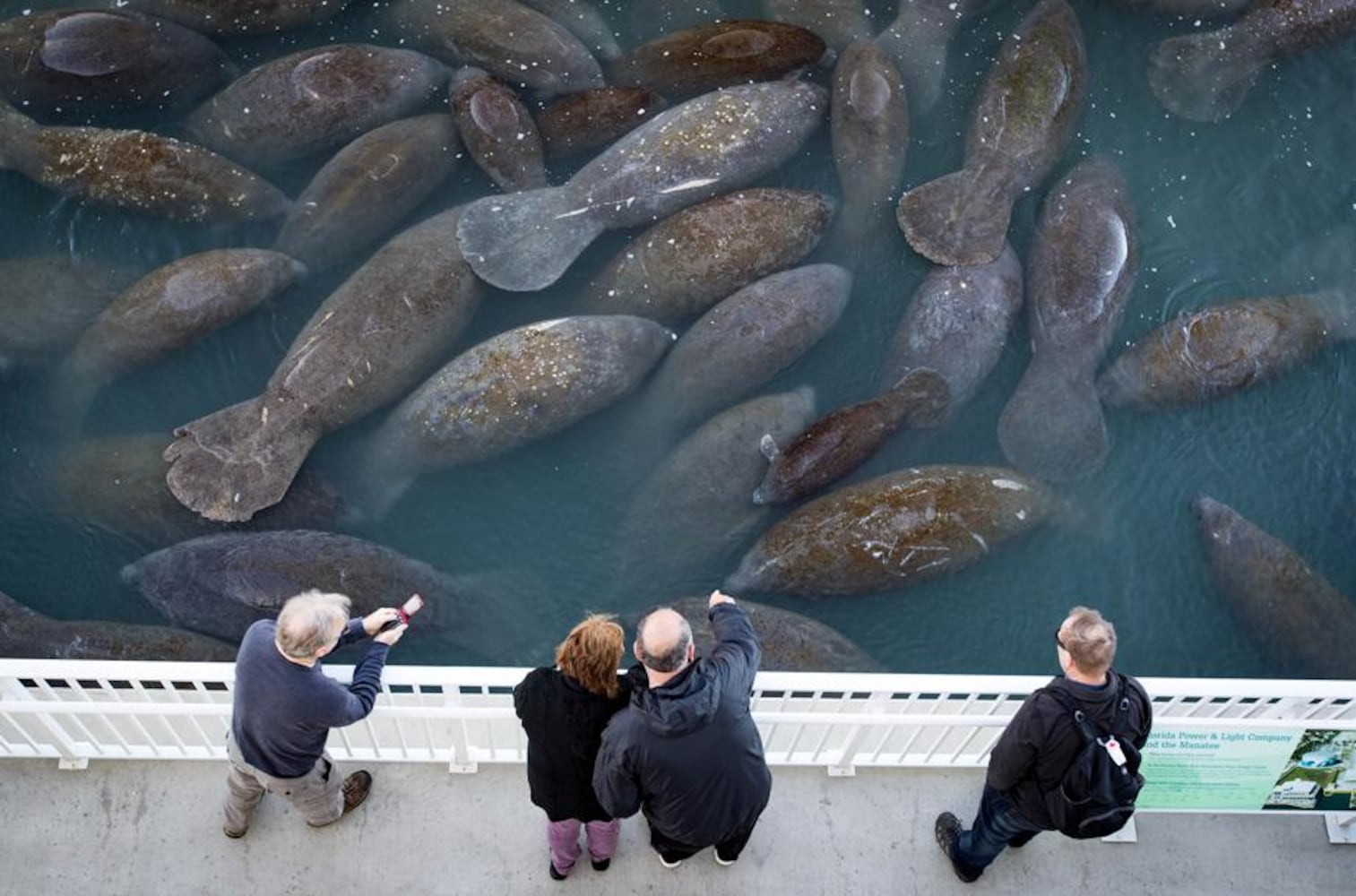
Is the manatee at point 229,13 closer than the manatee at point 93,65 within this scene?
No

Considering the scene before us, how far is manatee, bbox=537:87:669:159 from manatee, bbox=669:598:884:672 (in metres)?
3.01

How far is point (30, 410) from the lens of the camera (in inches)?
255

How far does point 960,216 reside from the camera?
6.98 meters

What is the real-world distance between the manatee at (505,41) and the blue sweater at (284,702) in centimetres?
468

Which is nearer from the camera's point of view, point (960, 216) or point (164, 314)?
point (164, 314)

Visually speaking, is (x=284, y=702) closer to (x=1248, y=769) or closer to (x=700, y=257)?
(x=1248, y=769)

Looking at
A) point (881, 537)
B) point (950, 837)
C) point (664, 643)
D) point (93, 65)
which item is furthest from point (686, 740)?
point (93, 65)

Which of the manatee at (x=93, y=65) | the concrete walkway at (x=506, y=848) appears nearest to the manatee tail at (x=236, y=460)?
the concrete walkway at (x=506, y=848)

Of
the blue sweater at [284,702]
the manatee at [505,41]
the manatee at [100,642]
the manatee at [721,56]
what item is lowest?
the manatee at [100,642]

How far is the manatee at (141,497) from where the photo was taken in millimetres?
5965

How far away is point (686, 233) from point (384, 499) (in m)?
2.19

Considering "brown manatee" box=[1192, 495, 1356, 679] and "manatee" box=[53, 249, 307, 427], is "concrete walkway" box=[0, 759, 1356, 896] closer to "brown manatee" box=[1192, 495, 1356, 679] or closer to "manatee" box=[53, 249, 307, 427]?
"brown manatee" box=[1192, 495, 1356, 679]

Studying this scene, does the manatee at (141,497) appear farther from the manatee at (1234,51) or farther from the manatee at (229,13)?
the manatee at (1234,51)

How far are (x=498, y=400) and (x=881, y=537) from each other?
2.04 meters
